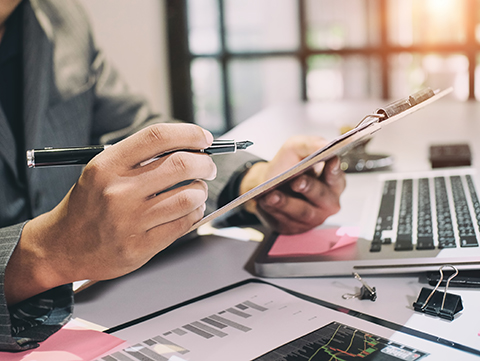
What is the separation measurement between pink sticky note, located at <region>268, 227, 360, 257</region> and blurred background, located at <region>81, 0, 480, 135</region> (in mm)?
2771

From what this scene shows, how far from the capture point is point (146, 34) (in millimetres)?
3533

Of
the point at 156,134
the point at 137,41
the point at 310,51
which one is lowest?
the point at 156,134

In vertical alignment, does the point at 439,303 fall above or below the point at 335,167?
below

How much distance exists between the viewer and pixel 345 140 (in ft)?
1.64

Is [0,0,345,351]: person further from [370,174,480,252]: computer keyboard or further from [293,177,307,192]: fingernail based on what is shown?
[370,174,480,252]: computer keyboard

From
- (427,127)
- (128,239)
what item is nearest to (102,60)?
(128,239)

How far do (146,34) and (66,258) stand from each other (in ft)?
10.6

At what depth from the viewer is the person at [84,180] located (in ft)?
1.63

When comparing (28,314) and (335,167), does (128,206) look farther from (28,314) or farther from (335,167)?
(335,167)

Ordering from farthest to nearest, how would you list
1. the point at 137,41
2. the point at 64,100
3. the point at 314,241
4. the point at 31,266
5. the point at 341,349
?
the point at 137,41, the point at 64,100, the point at 314,241, the point at 31,266, the point at 341,349

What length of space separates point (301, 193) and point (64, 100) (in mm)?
595

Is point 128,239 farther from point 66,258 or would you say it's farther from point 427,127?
point 427,127

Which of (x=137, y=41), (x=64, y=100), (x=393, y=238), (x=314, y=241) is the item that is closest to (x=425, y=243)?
(x=393, y=238)

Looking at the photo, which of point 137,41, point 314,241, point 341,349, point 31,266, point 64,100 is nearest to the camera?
point 341,349
